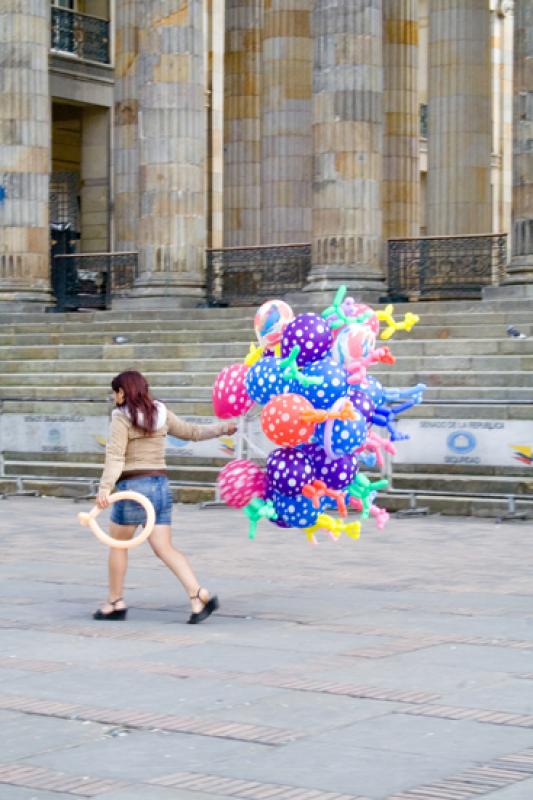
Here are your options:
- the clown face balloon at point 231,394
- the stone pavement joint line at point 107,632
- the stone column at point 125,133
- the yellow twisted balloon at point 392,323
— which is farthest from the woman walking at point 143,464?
the stone column at point 125,133

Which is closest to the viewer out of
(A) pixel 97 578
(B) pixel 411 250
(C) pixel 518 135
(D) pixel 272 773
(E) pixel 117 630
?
(D) pixel 272 773

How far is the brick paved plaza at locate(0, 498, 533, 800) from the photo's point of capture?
790 cm

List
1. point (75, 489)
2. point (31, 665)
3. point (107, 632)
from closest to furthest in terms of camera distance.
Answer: point (31, 665) < point (107, 632) < point (75, 489)

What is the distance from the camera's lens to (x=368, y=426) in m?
12.8

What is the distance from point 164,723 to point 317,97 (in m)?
21.9

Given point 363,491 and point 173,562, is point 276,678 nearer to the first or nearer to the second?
point 173,562

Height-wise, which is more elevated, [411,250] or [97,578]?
[411,250]

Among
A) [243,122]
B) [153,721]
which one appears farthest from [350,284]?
[153,721]

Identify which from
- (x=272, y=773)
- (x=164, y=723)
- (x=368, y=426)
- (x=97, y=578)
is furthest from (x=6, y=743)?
(x=97, y=578)

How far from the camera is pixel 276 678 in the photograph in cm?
1027

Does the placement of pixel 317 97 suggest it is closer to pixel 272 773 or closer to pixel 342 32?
pixel 342 32

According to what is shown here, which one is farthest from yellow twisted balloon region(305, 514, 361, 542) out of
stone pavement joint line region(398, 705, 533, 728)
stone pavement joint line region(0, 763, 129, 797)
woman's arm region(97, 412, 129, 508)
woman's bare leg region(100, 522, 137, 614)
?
stone pavement joint line region(0, 763, 129, 797)

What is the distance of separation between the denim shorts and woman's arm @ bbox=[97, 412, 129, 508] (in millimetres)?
159

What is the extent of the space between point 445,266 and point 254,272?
3.75m
